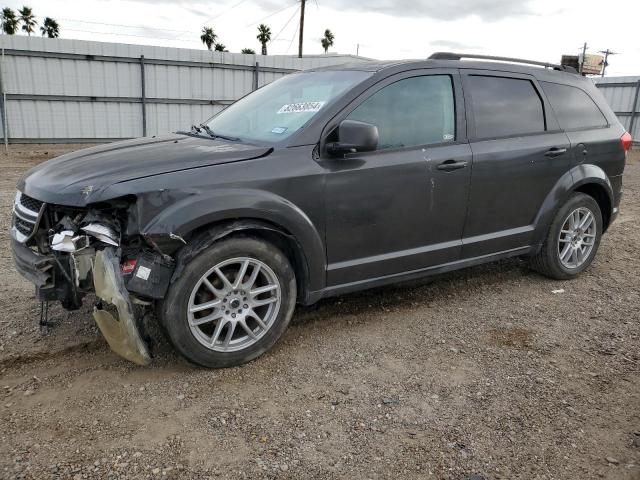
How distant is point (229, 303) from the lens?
3.19 m

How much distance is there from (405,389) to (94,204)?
2.03 m

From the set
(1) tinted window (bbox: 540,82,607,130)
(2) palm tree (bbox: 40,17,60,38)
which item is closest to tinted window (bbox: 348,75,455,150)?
(1) tinted window (bbox: 540,82,607,130)

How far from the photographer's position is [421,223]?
3857mm

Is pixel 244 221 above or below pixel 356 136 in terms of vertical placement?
below

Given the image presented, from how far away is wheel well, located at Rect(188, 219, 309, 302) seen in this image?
10.1ft

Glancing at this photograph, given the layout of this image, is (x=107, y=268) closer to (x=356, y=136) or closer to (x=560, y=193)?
(x=356, y=136)

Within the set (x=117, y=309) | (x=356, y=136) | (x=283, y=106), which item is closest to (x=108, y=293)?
(x=117, y=309)

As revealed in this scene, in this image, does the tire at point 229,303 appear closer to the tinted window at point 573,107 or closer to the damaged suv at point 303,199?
the damaged suv at point 303,199

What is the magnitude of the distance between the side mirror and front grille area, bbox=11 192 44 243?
1842 millimetres

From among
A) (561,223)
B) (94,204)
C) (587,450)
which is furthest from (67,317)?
(561,223)

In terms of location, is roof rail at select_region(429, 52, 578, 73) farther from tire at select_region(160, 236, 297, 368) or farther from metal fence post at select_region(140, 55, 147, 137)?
metal fence post at select_region(140, 55, 147, 137)

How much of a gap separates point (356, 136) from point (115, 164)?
4.75 feet

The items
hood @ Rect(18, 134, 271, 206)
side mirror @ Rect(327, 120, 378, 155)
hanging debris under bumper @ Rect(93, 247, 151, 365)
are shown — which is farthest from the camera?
side mirror @ Rect(327, 120, 378, 155)

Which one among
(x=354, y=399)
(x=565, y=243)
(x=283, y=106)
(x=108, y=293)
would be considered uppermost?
(x=283, y=106)
